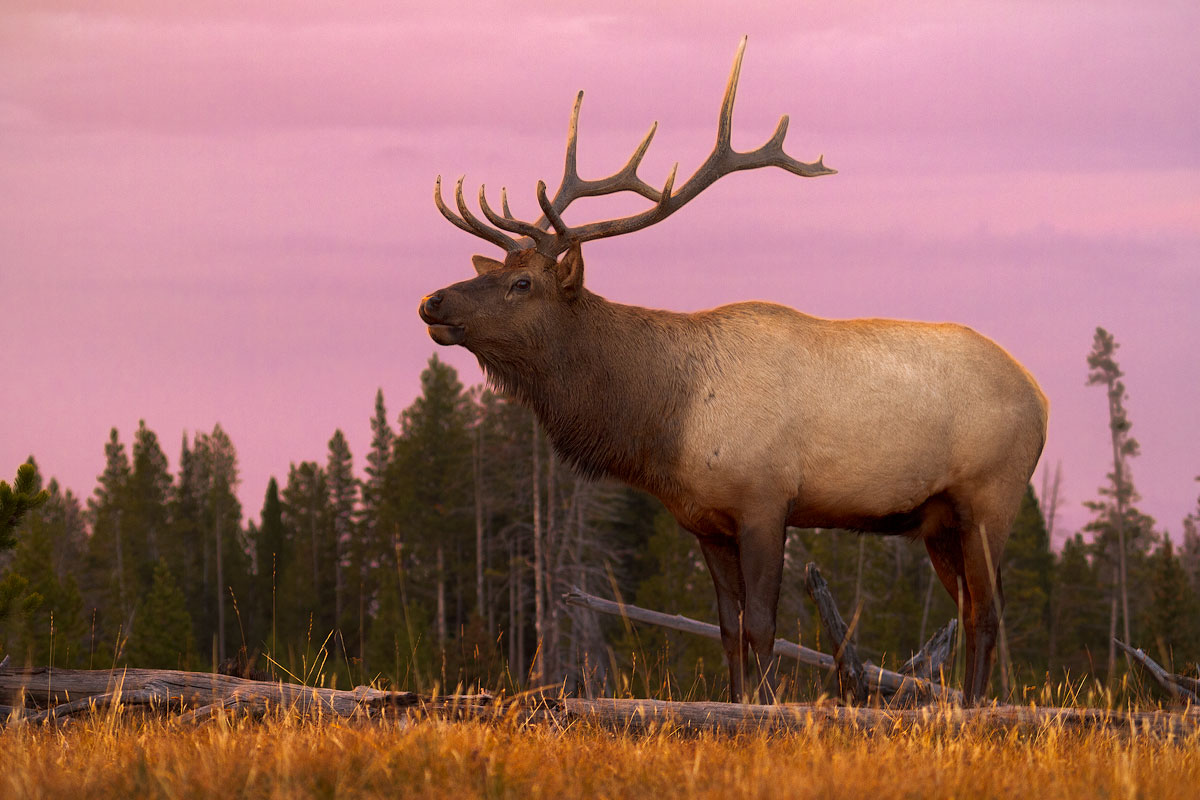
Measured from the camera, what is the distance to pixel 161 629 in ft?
189

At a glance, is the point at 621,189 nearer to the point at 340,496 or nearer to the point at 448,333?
the point at 448,333

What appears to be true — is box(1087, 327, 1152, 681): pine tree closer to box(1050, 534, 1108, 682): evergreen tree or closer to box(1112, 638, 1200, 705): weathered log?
box(1050, 534, 1108, 682): evergreen tree

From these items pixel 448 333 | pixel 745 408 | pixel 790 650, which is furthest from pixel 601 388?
pixel 790 650

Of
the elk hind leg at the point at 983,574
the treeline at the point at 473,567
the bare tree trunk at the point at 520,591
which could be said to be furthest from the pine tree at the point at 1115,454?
the elk hind leg at the point at 983,574

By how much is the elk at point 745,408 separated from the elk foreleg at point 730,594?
0.05 ft

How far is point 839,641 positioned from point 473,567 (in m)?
53.7

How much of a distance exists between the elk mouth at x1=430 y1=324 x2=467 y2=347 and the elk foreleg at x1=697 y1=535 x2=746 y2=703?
2.11m

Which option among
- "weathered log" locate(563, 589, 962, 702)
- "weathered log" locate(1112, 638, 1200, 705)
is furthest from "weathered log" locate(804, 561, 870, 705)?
"weathered log" locate(1112, 638, 1200, 705)

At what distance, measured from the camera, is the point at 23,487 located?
9383mm

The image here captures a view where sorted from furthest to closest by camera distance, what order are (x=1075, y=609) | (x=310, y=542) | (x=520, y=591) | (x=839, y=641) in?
1. (x=310, y=542)
2. (x=1075, y=609)
3. (x=520, y=591)
4. (x=839, y=641)

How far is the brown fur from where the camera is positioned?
8438 millimetres

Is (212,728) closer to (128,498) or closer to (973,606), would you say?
(973,606)

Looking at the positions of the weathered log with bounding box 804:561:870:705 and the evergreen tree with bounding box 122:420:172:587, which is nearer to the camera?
the weathered log with bounding box 804:561:870:705

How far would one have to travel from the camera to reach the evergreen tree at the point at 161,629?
55.8 meters
